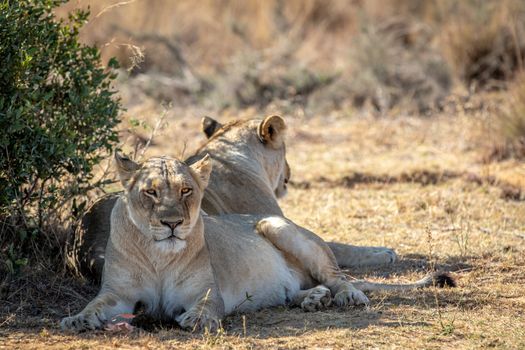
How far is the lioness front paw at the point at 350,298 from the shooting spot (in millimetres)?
5656

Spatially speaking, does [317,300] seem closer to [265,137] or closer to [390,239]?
[265,137]

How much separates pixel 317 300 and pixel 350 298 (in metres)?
0.21

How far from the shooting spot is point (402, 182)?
991cm

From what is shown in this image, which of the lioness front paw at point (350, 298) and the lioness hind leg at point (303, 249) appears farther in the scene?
the lioness hind leg at point (303, 249)

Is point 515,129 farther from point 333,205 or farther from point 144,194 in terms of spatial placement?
point 144,194

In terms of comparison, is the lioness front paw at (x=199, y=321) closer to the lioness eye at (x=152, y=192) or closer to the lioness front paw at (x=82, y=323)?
the lioness front paw at (x=82, y=323)

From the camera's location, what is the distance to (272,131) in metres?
7.47

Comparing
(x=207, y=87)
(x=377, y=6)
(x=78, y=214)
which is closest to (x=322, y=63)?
(x=207, y=87)

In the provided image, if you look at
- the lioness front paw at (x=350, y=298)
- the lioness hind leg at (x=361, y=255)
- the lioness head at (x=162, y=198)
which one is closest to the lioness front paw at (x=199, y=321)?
the lioness head at (x=162, y=198)

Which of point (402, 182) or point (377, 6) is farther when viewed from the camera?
point (377, 6)

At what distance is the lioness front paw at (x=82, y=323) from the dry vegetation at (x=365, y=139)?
0.28 ft

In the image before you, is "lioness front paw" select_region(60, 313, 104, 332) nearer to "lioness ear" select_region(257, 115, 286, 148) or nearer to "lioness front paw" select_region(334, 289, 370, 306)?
"lioness front paw" select_region(334, 289, 370, 306)

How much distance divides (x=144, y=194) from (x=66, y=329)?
0.81 metres

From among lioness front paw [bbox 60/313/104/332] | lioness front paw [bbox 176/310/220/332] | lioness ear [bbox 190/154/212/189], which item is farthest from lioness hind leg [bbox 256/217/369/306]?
lioness front paw [bbox 60/313/104/332]
